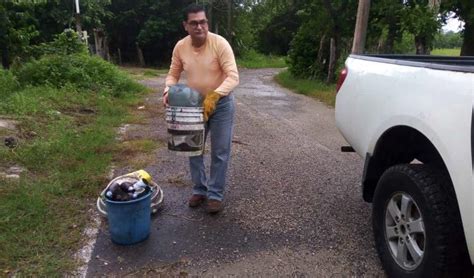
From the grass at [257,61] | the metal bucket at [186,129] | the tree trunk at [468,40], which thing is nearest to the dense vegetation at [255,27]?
the tree trunk at [468,40]

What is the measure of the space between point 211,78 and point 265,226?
1.39 metres

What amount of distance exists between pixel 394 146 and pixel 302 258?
42.9 inches

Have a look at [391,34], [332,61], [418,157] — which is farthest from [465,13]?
[418,157]

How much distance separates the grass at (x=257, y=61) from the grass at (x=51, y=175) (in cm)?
2260

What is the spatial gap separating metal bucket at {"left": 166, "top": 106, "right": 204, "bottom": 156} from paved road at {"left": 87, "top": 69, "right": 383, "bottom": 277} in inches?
28.9

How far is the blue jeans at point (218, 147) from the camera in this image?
3801mm

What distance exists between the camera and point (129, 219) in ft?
10.8

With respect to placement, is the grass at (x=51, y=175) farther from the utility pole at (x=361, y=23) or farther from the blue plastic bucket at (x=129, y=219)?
the utility pole at (x=361, y=23)

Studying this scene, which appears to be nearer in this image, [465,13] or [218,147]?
[218,147]

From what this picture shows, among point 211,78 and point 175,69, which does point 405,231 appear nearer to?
point 211,78

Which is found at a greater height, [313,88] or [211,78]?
[211,78]

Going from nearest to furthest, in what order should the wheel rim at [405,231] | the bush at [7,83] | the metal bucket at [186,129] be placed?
the wheel rim at [405,231]
the metal bucket at [186,129]
the bush at [7,83]

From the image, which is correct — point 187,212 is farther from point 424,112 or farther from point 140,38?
point 140,38

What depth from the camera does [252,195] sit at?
4.51 m
